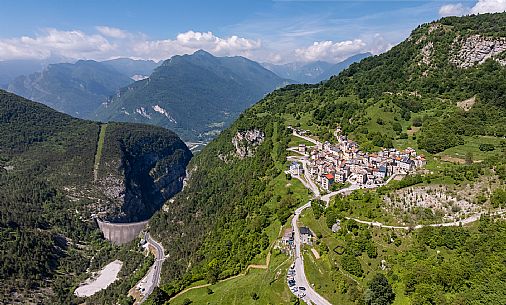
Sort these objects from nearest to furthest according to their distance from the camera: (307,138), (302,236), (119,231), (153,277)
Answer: (302,236) < (153,277) < (307,138) < (119,231)

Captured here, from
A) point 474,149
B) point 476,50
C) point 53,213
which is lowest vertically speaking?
point 53,213

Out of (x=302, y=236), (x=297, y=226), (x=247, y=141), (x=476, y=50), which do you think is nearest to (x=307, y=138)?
(x=247, y=141)

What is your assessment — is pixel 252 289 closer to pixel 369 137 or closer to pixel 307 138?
pixel 369 137

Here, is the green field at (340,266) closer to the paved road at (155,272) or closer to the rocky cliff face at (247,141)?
the paved road at (155,272)

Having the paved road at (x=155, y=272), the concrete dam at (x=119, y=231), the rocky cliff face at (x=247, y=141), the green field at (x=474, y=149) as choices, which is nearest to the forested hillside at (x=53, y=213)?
the concrete dam at (x=119, y=231)

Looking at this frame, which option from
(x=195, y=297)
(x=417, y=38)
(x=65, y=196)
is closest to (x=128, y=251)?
(x=65, y=196)

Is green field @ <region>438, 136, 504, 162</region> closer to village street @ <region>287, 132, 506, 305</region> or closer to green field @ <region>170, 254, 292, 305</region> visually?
village street @ <region>287, 132, 506, 305</region>
